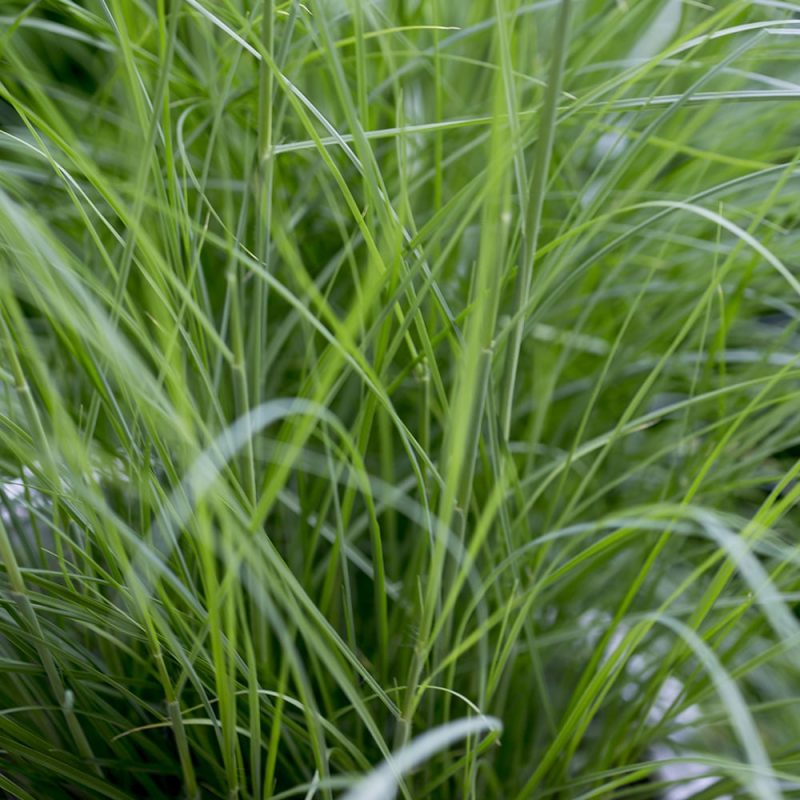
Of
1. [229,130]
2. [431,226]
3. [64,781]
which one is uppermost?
[229,130]

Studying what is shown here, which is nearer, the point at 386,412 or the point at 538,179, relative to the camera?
the point at 538,179

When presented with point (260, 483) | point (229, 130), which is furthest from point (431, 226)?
point (229, 130)

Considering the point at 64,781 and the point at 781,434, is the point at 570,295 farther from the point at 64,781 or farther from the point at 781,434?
the point at 64,781

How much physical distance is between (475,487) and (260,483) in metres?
0.09

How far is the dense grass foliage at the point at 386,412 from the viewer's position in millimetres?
238

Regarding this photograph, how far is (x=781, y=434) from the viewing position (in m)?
0.37

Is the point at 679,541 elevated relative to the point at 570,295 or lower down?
lower down

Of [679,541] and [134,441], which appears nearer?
[134,441]

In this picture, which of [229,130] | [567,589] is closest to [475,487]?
[567,589]

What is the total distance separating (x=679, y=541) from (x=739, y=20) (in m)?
0.25

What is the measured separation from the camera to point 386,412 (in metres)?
0.36

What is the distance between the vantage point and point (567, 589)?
426 millimetres

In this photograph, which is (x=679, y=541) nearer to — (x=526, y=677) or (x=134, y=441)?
(x=526, y=677)

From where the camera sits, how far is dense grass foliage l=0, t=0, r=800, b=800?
24cm
